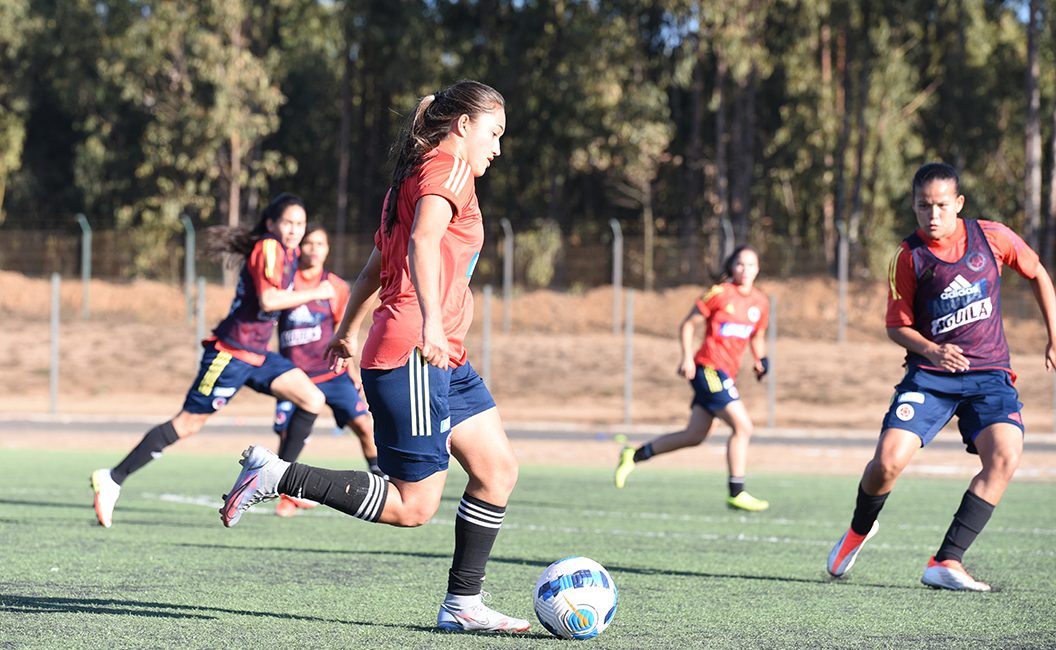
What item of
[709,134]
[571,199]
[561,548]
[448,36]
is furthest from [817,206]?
[561,548]

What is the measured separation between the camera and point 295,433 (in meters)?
9.16

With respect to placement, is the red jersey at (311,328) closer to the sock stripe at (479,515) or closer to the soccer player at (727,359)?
the soccer player at (727,359)

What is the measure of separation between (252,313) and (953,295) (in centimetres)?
423

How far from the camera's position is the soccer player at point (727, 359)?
34.9ft

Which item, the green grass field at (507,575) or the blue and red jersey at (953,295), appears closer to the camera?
the green grass field at (507,575)

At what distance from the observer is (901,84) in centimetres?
3891

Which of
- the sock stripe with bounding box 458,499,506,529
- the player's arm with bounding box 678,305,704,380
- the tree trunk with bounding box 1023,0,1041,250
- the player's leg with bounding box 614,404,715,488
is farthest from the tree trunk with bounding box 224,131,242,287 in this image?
the sock stripe with bounding box 458,499,506,529

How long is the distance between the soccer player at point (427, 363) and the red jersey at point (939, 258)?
234 centimetres

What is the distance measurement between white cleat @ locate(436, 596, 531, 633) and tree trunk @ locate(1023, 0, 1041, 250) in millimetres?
29869

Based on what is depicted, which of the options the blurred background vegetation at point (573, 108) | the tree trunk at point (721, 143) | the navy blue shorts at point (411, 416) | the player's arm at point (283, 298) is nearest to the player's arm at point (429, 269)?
the navy blue shorts at point (411, 416)

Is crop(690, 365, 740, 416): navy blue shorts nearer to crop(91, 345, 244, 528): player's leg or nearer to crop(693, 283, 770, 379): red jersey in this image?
crop(693, 283, 770, 379): red jersey

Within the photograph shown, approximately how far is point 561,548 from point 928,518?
3.52m

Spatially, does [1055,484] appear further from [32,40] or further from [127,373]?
[32,40]

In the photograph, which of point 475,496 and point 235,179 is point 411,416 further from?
point 235,179
